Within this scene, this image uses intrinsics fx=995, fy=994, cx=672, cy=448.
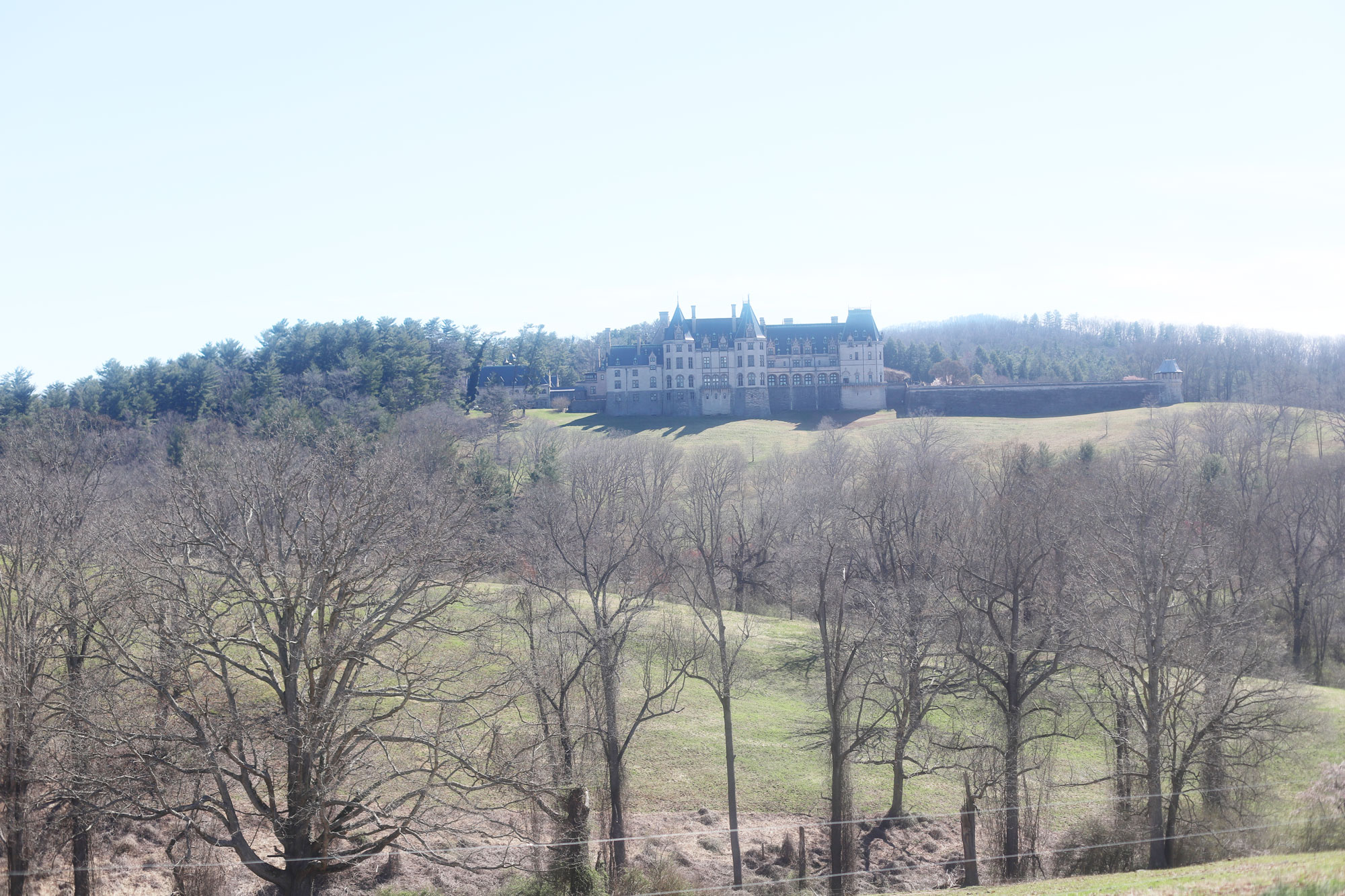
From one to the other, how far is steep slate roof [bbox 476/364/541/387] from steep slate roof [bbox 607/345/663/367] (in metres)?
→ 13.1

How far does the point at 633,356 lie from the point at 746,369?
39.4 ft

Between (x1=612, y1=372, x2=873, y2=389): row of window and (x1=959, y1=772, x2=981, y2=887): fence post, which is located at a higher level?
(x1=612, y1=372, x2=873, y2=389): row of window

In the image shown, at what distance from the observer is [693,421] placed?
311ft

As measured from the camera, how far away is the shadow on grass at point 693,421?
9003cm

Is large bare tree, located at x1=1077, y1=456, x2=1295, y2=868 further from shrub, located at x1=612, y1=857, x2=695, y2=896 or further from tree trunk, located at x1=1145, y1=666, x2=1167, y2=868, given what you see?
shrub, located at x1=612, y1=857, x2=695, y2=896

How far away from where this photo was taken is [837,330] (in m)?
108

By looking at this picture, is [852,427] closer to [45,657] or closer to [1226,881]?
[45,657]

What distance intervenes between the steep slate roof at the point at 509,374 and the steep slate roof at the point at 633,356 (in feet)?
42.9

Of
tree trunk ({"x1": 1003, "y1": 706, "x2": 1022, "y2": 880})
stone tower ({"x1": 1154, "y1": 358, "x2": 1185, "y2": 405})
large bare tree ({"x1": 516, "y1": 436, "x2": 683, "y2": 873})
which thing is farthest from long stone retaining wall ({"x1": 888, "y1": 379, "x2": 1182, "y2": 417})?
tree trunk ({"x1": 1003, "y1": 706, "x2": 1022, "y2": 880})

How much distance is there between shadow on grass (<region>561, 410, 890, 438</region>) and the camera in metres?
90.0

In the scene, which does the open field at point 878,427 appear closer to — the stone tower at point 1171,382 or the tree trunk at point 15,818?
the stone tower at point 1171,382

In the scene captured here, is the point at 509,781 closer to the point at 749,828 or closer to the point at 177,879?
the point at 177,879

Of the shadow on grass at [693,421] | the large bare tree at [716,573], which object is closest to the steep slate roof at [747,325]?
the shadow on grass at [693,421]

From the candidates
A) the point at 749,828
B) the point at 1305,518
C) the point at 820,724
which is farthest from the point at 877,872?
the point at 1305,518
